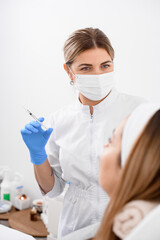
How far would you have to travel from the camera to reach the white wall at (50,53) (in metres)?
1.97

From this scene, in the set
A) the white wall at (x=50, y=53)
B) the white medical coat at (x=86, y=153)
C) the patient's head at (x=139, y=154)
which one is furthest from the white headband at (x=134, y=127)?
the white wall at (x=50, y=53)

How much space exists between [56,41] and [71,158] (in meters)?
A: 1.60

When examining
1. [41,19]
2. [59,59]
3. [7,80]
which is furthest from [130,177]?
[7,80]

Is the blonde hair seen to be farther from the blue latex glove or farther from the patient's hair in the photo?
the patient's hair

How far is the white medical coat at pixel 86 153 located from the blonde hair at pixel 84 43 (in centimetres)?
21

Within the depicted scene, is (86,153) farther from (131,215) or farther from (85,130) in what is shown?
(131,215)

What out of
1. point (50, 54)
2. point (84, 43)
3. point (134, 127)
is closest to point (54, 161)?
point (84, 43)

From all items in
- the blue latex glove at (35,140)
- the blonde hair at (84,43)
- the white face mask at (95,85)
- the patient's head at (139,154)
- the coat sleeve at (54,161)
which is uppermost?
the blonde hair at (84,43)

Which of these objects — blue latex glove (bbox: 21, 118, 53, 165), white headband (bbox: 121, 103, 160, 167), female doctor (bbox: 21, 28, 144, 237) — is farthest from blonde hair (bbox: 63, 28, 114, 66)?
white headband (bbox: 121, 103, 160, 167)

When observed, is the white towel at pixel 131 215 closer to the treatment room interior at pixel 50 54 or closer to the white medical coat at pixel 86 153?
the white medical coat at pixel 86 153

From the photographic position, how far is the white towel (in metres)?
0.62

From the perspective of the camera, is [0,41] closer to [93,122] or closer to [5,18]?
[5,18]

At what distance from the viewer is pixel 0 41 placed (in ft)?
9.88

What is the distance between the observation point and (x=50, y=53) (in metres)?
2.57
